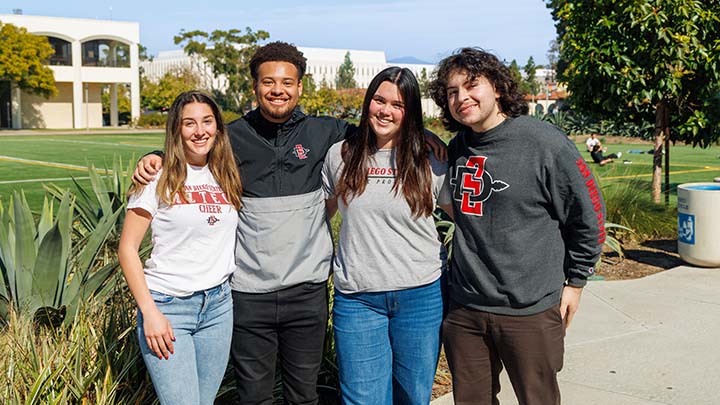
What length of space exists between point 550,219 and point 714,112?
8.26 metres

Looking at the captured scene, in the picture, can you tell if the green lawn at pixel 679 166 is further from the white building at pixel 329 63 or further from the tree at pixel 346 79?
the white building at pixel 329 63

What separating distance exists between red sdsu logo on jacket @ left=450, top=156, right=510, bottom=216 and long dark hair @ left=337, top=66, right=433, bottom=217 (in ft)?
0.58

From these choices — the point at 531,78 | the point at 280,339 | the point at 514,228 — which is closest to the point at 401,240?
the point at 514,228

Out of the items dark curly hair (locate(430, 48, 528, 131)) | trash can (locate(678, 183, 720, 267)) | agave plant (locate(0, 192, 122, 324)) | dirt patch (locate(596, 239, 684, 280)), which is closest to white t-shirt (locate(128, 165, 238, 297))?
dark curly hair (locate(430, 48, 528, 131))

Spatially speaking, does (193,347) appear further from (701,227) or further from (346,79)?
(346,79)

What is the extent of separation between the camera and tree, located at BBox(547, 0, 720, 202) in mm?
9414

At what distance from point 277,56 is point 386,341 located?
4.34ft

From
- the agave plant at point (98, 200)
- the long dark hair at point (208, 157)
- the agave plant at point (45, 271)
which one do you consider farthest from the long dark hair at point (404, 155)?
the agave plant at point (98, 200)

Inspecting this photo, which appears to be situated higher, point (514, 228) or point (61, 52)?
point (61, 52)

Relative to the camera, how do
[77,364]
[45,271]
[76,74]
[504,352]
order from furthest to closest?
[76,74] → [45,271] → [77,364] → [504,352]

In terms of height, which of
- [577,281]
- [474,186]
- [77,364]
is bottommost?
[77,364]

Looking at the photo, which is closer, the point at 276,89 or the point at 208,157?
the point at 208,157

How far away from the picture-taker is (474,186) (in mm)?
2916

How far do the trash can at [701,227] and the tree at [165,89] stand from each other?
198 feet
